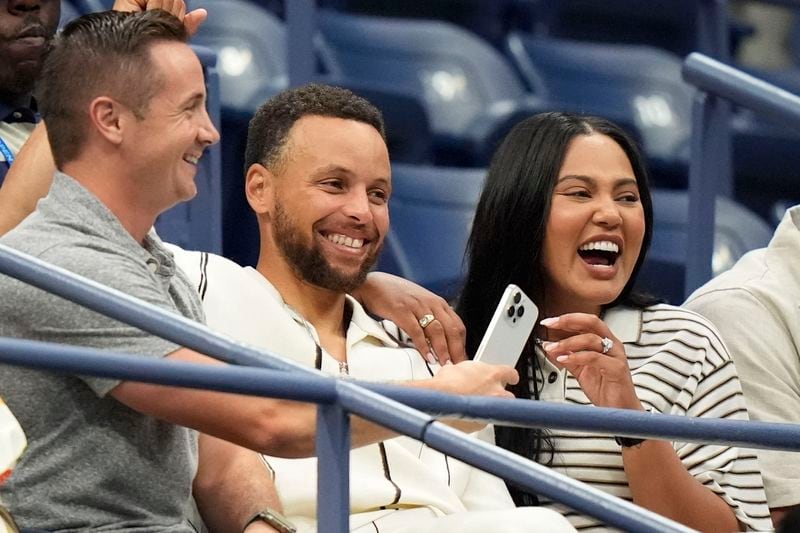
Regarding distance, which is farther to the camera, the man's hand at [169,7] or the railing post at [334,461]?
the man's hand at [169,7]

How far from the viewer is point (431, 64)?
6.27 m

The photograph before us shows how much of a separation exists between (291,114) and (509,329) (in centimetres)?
52

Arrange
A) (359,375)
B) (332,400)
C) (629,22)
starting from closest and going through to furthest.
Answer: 1. (332,400)
2. (359,375)
3. (629,22)

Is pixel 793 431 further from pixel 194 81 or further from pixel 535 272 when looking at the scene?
pixel 194 81

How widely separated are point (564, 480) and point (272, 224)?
37.2 inches

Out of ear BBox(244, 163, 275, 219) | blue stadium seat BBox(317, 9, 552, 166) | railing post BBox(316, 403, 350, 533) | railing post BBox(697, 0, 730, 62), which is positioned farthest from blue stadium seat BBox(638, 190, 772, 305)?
railing post BBox(316, 403, 350, 533)

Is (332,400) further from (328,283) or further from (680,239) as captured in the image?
(680,239)

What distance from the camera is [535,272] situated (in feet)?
9.58

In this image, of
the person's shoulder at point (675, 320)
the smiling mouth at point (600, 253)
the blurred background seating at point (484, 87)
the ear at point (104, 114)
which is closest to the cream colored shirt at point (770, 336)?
the person's shoulder at point (675, 320)

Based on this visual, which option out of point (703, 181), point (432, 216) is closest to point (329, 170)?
point (703, 181)

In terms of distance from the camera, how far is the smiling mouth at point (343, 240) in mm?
2795

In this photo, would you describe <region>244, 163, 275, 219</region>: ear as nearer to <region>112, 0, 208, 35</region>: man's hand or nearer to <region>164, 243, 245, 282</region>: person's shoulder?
<region>164, 243, 245, 282</region>: person's shoulder

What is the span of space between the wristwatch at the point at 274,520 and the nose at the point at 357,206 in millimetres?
551

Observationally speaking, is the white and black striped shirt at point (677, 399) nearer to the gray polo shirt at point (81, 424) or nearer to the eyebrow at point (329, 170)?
the eyebrow at point (329, 170)
